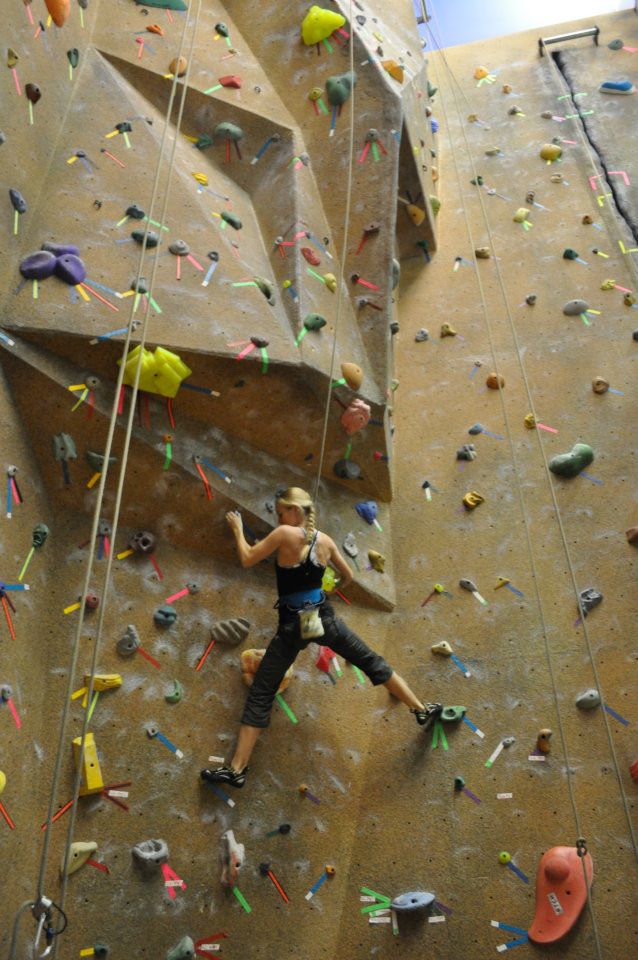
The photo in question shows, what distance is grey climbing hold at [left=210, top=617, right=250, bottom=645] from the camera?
3.92 m

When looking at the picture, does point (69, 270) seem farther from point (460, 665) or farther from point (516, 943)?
point (516, 943)

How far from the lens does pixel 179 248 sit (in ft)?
13.6

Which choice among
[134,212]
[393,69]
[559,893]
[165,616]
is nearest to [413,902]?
[559,893]

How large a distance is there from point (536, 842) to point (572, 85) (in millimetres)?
5827

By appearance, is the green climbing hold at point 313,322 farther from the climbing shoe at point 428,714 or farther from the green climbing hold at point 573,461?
the climbing shoe at point 428,714

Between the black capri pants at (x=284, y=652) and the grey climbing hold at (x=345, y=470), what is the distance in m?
1.02

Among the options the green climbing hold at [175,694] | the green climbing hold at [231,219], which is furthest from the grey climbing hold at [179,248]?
the green climbing hold at [175,694]

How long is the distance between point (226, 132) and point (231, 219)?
68 cm

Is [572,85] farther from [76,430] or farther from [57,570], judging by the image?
[57,570]

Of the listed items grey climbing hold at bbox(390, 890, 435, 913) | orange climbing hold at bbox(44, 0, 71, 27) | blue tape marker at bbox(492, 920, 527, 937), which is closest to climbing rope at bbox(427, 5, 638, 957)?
blue tape marker at bbox(492, 920, 527, 937)

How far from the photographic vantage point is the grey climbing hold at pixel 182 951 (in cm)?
324

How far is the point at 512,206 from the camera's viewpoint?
6086 mm

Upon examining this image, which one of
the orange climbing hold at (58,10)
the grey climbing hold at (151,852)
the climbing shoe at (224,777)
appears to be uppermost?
the orange climbing hold at (58,10)

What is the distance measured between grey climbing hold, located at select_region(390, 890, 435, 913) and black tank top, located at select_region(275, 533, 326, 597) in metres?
1.31
